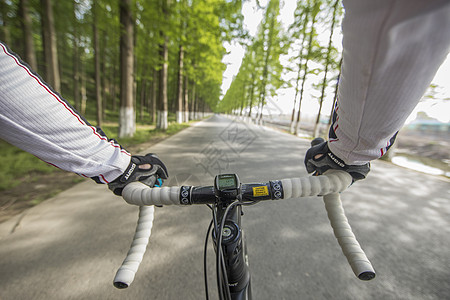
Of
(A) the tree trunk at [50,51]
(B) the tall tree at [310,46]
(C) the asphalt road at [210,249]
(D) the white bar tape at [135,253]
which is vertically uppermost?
(B) the tall tree at [310,46]

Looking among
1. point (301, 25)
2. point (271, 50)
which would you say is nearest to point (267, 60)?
point (271, 50)

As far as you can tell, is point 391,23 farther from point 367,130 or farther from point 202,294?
point 202,294

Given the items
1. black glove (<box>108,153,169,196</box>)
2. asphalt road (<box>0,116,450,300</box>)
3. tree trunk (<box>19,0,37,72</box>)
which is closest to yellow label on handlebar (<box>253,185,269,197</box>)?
black glove (<box>108,153,169,196</box>)

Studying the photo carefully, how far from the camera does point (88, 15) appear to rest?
8.69m

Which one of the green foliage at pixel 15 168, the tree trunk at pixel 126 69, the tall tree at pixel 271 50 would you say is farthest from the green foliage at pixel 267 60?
the green foliage at pixel 15 168

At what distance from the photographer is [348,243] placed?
84 centimetres

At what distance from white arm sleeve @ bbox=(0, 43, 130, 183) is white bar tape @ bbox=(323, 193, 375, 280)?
1.16 meters

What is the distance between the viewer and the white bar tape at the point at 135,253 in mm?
744

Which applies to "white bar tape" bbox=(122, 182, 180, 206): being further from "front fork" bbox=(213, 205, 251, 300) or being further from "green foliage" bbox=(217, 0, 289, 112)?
"green foliage" bbox=(217, 0, 289, 112)

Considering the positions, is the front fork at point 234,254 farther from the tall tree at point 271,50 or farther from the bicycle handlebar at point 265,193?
the tall tree at point 271,50

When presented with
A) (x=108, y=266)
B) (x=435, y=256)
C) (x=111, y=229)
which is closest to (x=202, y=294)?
(x=108, y=266)

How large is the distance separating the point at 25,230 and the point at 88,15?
10988 mm

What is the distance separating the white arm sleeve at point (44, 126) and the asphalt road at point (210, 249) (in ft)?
2.53

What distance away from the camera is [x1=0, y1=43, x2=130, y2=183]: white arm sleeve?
610 mm
